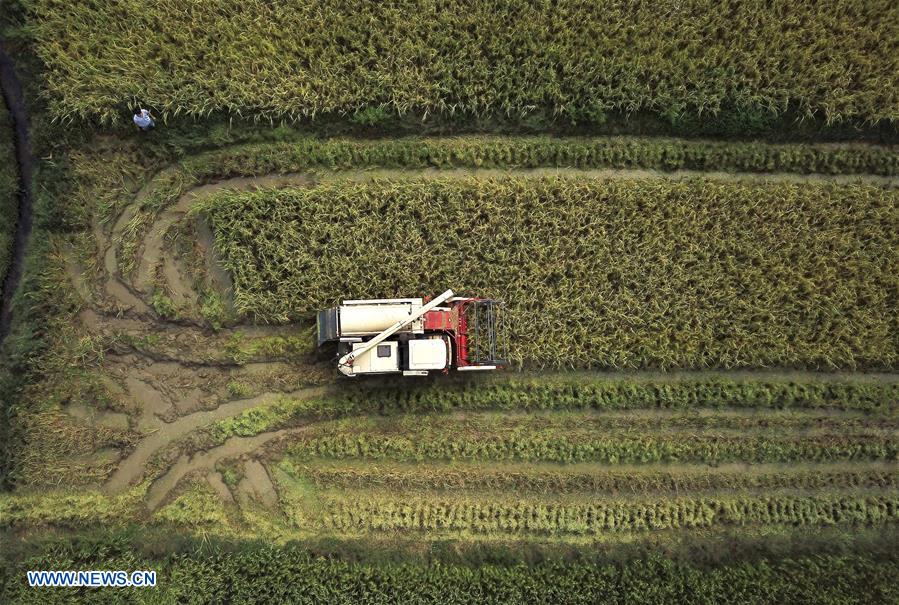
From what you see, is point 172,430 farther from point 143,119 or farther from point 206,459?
point 143,119

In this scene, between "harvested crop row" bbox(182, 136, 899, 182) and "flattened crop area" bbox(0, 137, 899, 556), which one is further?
"harvested crop row" bbox(182, 136, 899, 182)

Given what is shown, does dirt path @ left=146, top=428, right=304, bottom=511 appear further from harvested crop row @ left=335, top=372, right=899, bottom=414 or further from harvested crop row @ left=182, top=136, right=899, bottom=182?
harvested crop row @ left=182, top=136, right=899, bottom=182

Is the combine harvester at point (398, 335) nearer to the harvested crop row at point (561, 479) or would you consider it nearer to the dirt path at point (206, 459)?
the harvested crop row at point (561, 479)

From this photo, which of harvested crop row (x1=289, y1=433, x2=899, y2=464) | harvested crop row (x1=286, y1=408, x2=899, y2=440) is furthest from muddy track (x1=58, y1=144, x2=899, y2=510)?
harvested crop row (x1=289, y1=433, x2=899, y2=464)

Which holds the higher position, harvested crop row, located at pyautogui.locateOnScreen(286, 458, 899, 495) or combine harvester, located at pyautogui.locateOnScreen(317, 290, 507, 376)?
combine harvester, located at pyautogui.locateOnScreen(317, 290, 507, 376)

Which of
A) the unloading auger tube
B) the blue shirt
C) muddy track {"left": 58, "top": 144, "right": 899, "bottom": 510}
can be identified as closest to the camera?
the unloading auger tube
